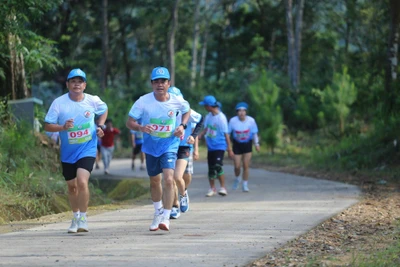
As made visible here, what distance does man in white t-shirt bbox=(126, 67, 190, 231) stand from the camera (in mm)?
11312

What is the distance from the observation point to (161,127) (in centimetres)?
1139

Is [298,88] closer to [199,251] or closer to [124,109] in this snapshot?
[124,109]

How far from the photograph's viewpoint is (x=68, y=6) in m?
48.9

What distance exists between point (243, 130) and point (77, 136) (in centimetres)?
782

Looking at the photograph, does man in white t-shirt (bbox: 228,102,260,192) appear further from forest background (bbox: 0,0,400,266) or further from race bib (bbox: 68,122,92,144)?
Answer: race bib (bbox: 68,122,92,144)

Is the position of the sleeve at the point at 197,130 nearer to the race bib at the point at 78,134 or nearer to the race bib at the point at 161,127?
the race bib at the point at 161,127

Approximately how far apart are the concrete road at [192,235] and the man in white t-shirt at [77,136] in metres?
0.48

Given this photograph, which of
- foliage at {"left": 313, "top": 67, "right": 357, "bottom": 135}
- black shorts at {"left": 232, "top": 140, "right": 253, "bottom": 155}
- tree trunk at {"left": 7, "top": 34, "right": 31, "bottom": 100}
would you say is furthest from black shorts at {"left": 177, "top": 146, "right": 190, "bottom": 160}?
foliage at {"left": 313, "top": 67, "right": 357, "bottom": 135}

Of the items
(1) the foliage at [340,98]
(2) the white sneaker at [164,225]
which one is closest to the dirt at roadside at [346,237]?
(2) the white sneaker at [164,225]

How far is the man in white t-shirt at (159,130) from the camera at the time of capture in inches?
445

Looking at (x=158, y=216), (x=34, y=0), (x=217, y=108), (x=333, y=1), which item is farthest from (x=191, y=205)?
(x=333, y=1)

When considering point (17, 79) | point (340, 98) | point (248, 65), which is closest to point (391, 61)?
point (340, 98)

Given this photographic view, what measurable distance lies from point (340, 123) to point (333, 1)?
2326 cm

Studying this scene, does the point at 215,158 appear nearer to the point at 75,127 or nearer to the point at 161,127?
the point at 161,127
